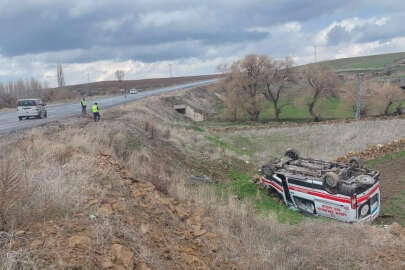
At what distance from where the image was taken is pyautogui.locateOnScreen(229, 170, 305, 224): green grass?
11562 millimetres

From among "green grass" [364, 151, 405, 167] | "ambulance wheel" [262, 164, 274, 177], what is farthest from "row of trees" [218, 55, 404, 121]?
"ambulance wheel" [262, 164, 274, 177]

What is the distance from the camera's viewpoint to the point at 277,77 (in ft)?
193

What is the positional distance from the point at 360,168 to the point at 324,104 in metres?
50.0

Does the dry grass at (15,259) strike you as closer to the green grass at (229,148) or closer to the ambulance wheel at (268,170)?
the ambulance wheel at (268,170)

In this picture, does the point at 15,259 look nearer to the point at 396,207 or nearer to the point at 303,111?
the point at 396,207

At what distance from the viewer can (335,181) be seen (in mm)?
10492

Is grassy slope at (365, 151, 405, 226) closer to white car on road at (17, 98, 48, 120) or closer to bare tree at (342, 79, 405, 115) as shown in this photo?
white car on road at (17, 98, 48, 120)

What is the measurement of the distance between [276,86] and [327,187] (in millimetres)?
51637

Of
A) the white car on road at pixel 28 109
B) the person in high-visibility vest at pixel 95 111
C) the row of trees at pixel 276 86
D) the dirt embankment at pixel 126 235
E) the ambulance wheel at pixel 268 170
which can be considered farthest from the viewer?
the row of trees at pixel 276 86

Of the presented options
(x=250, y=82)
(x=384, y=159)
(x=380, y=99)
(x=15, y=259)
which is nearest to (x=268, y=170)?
(x=384, y=159)

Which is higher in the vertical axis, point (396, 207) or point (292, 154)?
point (292, 154)

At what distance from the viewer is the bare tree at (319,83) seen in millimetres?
57438

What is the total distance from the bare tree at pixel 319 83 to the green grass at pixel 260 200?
43.7 meters

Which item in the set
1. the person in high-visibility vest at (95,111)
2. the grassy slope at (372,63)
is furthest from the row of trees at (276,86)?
the grassy slope at (372,63)
